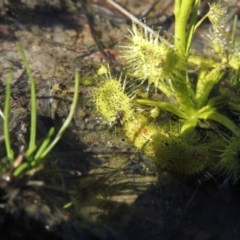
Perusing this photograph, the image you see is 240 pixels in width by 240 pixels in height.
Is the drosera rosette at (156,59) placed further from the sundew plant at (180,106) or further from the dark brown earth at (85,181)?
the dark brown earth at (85,181)

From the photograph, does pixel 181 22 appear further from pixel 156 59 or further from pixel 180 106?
pixel 180 106

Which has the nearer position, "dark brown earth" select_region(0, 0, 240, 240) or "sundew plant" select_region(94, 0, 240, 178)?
"dark brown earth" select_region(0, 0, 240, 240)

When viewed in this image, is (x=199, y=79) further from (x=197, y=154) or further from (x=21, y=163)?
(x=21, y=163)

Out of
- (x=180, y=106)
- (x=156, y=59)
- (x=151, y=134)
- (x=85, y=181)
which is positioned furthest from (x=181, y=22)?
(x=85, y=181)

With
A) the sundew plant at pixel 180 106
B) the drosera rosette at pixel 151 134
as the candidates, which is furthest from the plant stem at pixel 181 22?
the drosera rosette at pixel 151 134

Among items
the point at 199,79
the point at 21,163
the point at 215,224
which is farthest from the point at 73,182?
the point at 199,79

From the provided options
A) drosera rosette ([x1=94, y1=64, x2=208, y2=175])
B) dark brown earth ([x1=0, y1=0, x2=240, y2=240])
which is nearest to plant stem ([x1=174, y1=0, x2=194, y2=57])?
drosera rosette ([x1=94, y1=64, x2=208, y2=175])

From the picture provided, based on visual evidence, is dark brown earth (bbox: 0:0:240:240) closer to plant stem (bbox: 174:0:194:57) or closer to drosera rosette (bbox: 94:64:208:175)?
drosera rosette (bbox: 94:64:208:175)
